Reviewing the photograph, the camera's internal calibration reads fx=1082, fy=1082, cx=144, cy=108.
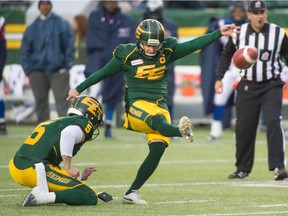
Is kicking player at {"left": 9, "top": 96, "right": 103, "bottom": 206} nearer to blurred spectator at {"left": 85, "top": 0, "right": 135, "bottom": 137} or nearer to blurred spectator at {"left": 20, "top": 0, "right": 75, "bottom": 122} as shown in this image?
blurred spectator at {"left": 20, "top": 0, "right": 75, "bottom": 122}

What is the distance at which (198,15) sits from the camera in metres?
18.7

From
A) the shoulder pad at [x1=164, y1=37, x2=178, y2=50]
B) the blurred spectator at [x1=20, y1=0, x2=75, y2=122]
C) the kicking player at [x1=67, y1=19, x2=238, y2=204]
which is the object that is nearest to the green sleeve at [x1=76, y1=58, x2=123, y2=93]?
the kicking player at [x1=67, y1=19, x2=238, y2=204]

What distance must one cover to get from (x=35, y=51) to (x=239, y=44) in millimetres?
5116

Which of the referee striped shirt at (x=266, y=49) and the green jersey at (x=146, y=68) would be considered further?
the referee striped shirt at (x=266, y=49)

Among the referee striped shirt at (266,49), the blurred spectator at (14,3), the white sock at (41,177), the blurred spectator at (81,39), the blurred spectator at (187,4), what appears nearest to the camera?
the white sock at (41,177)

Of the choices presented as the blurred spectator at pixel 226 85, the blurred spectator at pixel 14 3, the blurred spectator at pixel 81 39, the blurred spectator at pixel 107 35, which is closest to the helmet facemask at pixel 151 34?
the blurred spectator at pixel 226 85

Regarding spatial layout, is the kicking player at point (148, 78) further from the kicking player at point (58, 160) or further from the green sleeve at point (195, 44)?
the kicking player at point (58, 160)

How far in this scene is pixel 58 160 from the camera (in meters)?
8.64

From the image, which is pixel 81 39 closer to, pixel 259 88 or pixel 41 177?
pixel 259 88

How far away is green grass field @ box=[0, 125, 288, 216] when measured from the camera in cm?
818

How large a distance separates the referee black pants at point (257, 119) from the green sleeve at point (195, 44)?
2.08 meters

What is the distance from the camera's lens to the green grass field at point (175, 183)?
8180 millimetres

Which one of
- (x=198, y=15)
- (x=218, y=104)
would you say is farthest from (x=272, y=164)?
A: (x=198, y=15)

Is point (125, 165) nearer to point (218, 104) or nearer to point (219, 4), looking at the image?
point (218, 104)
